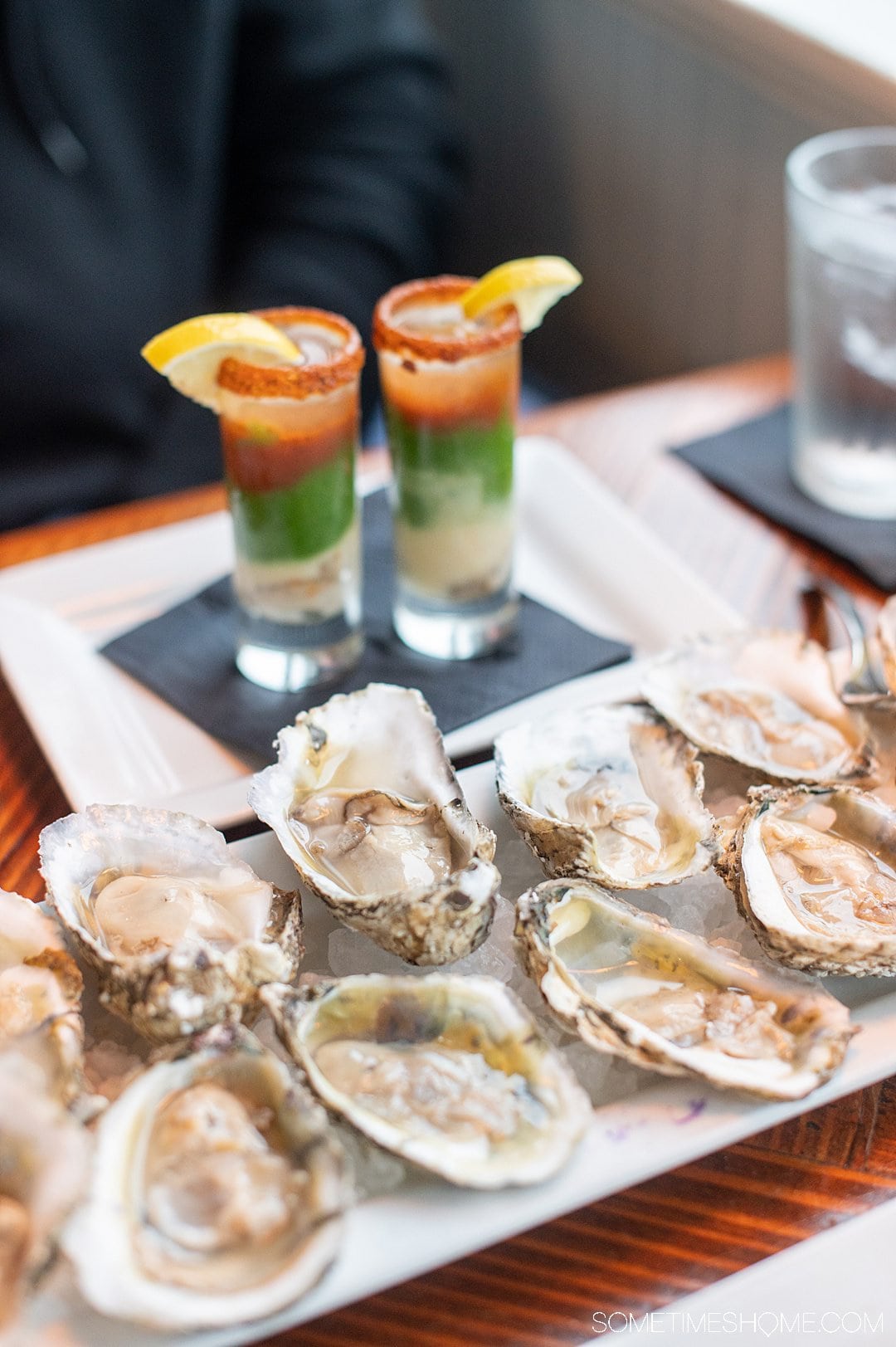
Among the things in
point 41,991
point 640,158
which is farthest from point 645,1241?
point 640,158

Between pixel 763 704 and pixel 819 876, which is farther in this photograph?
pixel 763 704

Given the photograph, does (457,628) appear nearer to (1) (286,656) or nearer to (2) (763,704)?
(1) (286,656)

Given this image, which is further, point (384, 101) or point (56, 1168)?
point (384, 101)

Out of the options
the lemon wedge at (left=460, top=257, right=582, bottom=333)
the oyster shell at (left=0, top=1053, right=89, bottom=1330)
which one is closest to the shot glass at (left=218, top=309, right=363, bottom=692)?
the lemon wedge at (left=460, top=257, right=582, bottom=333)

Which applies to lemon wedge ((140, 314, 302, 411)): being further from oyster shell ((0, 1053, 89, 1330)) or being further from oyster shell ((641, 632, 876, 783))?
oyster shell ((0, 1053, 89, 1330))

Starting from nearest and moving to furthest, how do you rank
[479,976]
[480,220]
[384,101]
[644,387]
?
[479,976] → [644,387] → [384,101] → [480,220]

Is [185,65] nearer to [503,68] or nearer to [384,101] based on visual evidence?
[384,101]

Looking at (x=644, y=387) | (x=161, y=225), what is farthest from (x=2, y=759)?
(x=161, y=225)
